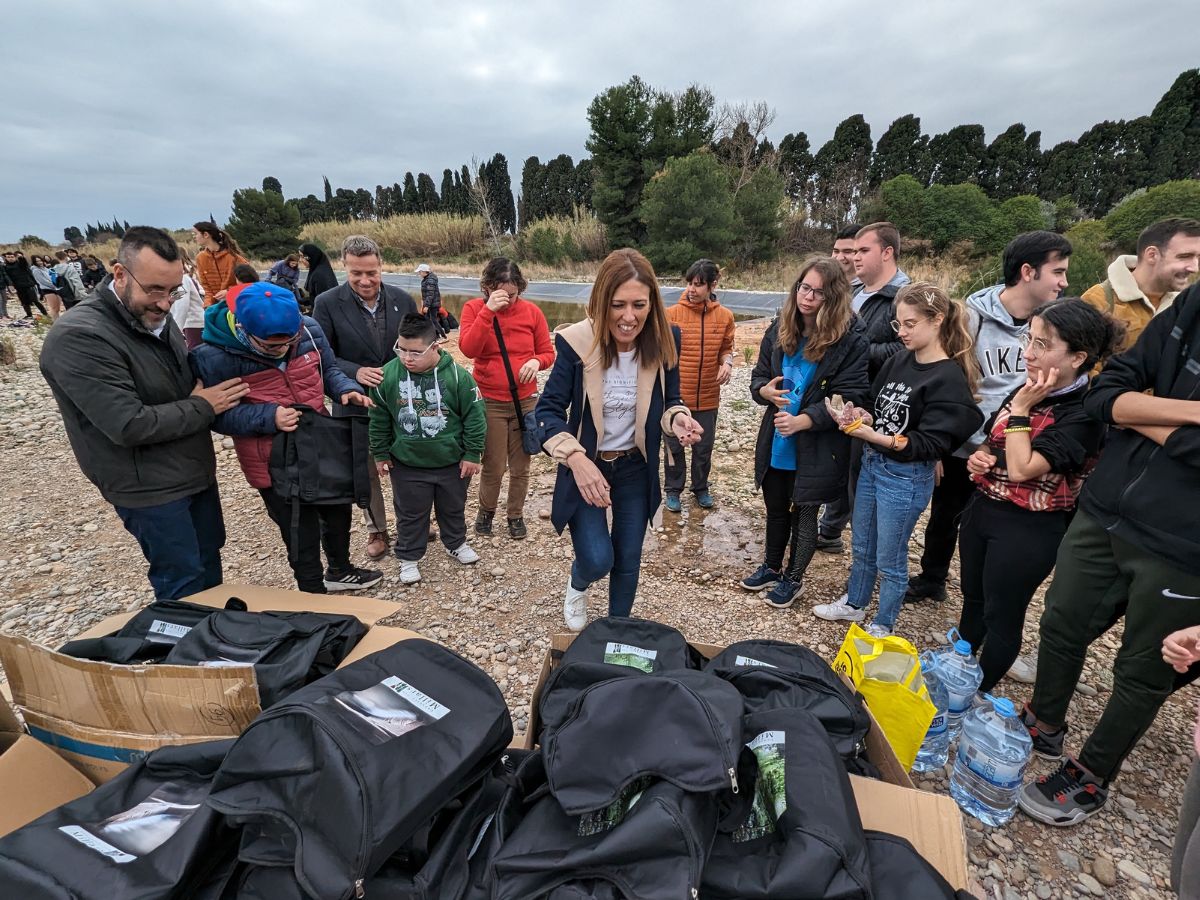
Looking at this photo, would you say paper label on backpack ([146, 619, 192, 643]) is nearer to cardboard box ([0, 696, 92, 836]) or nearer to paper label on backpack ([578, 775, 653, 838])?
cardboard box ([0, 696, 92, 836])

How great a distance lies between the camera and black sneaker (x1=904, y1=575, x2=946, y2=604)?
3.21 metres

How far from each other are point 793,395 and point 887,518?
79 cm

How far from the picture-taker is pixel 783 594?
3170 mm

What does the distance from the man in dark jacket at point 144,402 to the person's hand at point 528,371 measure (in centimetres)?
163

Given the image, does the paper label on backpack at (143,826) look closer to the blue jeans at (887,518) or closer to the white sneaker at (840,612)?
the blue jeans at (887,518)

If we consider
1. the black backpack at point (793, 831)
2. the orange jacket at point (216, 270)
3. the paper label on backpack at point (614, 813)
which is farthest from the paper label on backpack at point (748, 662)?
the orange jacket at point (216, 270)

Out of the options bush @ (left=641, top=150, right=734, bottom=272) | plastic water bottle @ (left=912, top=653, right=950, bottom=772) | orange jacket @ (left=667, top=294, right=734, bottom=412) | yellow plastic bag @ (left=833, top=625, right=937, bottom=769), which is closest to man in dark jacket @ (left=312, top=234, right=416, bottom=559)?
orange jacket @ (left=667, top=294, right=734, bottom=412)

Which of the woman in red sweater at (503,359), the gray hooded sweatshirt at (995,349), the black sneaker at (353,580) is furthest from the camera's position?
the woman in red sweater at (503,359)

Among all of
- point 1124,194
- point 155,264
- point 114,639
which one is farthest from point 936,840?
point 1124,194

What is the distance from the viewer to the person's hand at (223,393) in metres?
2.37

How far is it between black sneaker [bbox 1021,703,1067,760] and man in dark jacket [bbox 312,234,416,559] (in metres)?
3.47

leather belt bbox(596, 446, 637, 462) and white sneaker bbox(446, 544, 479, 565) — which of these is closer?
leather belt bbox(596, 446, 637, 462)

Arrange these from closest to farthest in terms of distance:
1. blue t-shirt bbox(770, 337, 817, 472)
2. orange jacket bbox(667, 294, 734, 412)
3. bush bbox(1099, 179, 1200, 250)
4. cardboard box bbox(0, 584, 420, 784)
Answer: cardboard box bbox(0, 584, 420, 784), blue t-shirt bbox(770, 337, 817, 472), orange jacket bbox(667, 294, 734, 412), bush bbox(1099, 179, 1200, 250)

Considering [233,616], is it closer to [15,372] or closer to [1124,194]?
[15,372]
